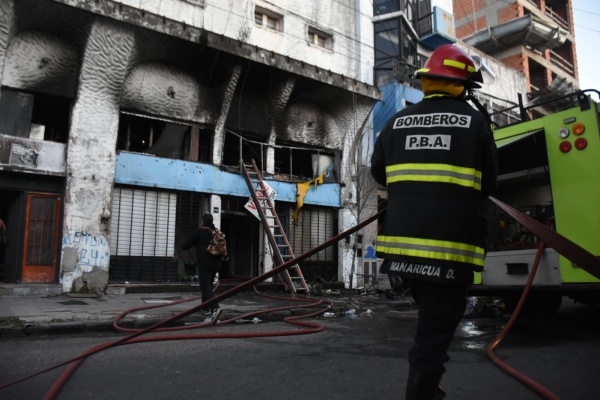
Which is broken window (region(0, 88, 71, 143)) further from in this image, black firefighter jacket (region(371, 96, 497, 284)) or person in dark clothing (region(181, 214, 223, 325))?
black firefighter jacket (region(371, 96, 497, 284))

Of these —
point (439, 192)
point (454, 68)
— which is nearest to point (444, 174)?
point (439, 192)

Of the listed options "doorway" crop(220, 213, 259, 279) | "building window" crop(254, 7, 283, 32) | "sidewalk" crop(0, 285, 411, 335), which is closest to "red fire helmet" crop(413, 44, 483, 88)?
"sidewalk" crop(0, 285, 411, 335)

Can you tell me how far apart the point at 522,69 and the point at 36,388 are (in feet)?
98.0

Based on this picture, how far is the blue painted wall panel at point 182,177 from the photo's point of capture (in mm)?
11023

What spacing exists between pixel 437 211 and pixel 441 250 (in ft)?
0.59

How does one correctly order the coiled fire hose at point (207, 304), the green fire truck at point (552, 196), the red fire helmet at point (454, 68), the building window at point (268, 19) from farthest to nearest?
1. the building window at point (268, 19)
2. the green fire truck at point (552, 196)
3. the coiled fire hose at point (207, 304)
4. the red fire helmet at point (454, 68)

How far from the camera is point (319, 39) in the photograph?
15609mm

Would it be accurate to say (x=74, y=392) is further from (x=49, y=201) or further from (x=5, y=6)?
(x=5, y=6)

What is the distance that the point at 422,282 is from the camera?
213 cm

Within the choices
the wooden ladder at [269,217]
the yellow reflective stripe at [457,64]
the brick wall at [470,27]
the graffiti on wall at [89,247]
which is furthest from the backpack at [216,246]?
the brick wall at [470,27]

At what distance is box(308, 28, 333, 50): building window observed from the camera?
50.0ft

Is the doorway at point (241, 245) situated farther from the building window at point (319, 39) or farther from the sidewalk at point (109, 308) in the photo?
the building window at point (319, 39)

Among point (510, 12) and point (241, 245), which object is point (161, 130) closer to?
point (241, 245)

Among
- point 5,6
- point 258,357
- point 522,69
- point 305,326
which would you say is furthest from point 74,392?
point 522,69
